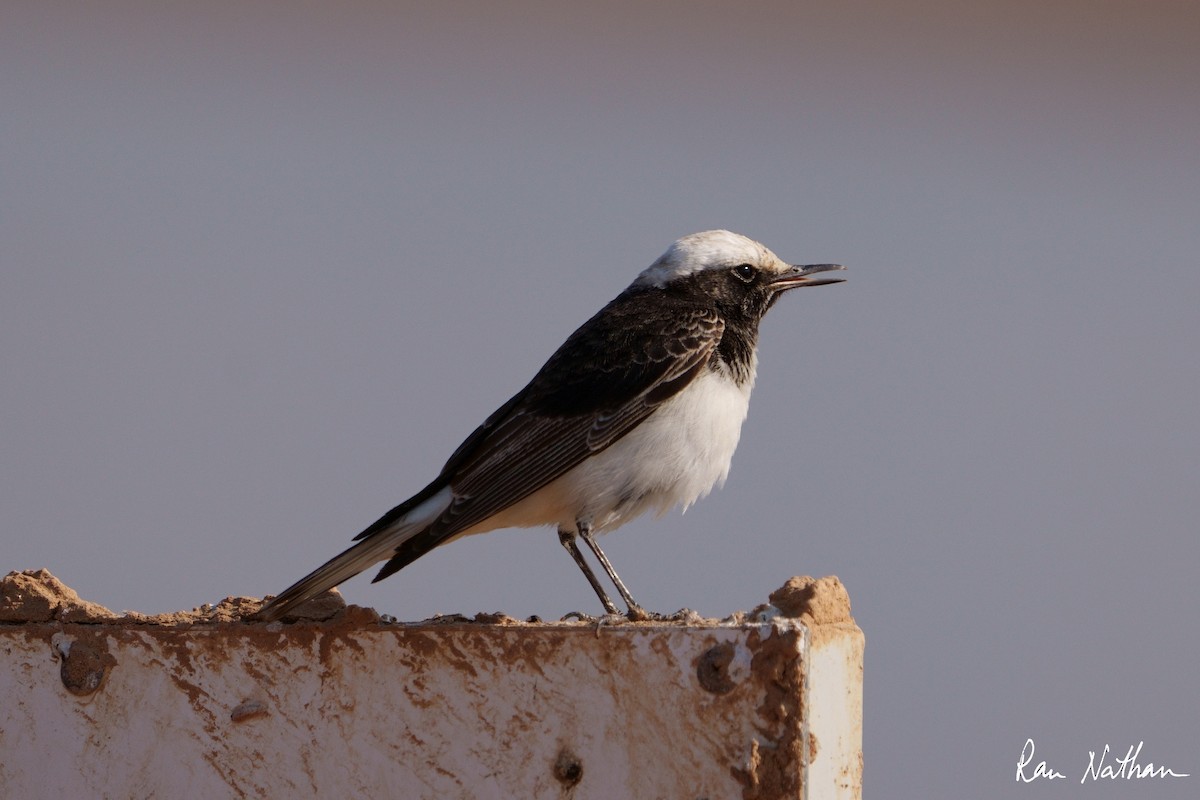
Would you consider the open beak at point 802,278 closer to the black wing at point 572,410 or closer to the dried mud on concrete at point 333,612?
the black wing at point 572,410

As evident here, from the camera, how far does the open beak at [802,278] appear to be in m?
7.16

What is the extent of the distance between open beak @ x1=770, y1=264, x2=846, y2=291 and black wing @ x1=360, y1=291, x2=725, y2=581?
66 cm

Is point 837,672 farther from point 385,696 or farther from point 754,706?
point 385,696

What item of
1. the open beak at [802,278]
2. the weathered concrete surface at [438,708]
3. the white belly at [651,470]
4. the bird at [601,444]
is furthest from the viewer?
the open beak at [802,278]

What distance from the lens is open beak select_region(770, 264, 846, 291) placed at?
7160 mm

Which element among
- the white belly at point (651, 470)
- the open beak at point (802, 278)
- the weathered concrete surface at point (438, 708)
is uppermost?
the open beak at point (802, 278)

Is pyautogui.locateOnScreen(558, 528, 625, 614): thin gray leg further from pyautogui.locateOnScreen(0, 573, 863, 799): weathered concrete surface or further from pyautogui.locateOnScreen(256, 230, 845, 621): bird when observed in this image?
pyautogui.locateOnScreen(0, 573, 863, 799): weathered concrete surface

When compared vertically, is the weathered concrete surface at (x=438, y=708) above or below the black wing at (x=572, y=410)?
below

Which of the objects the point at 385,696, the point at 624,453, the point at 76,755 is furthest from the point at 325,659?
the point at 624,453

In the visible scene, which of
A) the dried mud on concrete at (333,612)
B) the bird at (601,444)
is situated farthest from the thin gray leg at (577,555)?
the dried mud on concrete at (333,612)

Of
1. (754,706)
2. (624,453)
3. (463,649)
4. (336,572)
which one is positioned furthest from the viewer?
(624,453)

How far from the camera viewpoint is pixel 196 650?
4.55 m

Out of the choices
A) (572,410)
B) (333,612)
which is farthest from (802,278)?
(333,612)

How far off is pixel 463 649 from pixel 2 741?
163 cm
